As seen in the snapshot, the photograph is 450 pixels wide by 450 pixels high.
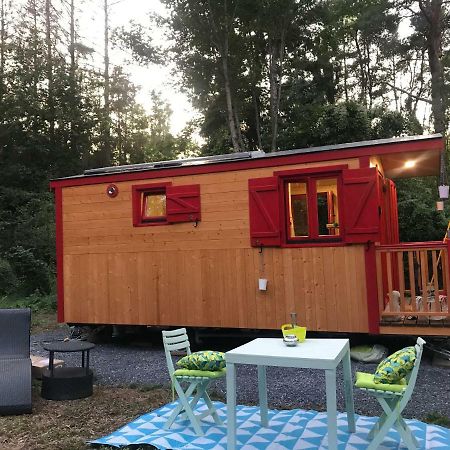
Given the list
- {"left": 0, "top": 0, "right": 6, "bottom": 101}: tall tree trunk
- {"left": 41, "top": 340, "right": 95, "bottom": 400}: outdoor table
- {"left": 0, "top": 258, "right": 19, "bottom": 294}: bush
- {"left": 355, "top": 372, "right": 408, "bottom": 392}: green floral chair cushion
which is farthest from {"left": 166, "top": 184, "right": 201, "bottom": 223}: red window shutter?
{"left": 0, "top": 0, "right": 6, "bottom": 101}: tall tree trunk

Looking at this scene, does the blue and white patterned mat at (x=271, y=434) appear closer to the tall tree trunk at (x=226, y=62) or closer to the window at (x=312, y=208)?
the window at (x=312, y=208)

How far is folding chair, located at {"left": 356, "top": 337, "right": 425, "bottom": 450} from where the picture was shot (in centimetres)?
291

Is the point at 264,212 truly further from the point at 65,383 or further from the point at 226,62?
the point at 226,62

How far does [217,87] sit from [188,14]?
8.38ft

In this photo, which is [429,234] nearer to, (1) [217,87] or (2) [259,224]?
(2) [259,224]

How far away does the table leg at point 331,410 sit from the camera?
2756 millimetres

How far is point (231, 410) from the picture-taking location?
314 cm

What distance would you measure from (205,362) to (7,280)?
407 inches

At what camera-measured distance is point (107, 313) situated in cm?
714

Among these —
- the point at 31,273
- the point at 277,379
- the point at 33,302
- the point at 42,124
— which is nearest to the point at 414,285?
the point at 277,379

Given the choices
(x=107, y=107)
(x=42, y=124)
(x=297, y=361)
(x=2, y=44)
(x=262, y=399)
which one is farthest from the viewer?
(x=107, y=107)

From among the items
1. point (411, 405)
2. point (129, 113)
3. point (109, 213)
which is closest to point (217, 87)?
point (129, 113)

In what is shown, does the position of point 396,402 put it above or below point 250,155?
below

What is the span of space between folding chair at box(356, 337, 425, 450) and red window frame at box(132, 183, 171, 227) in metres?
4.45
